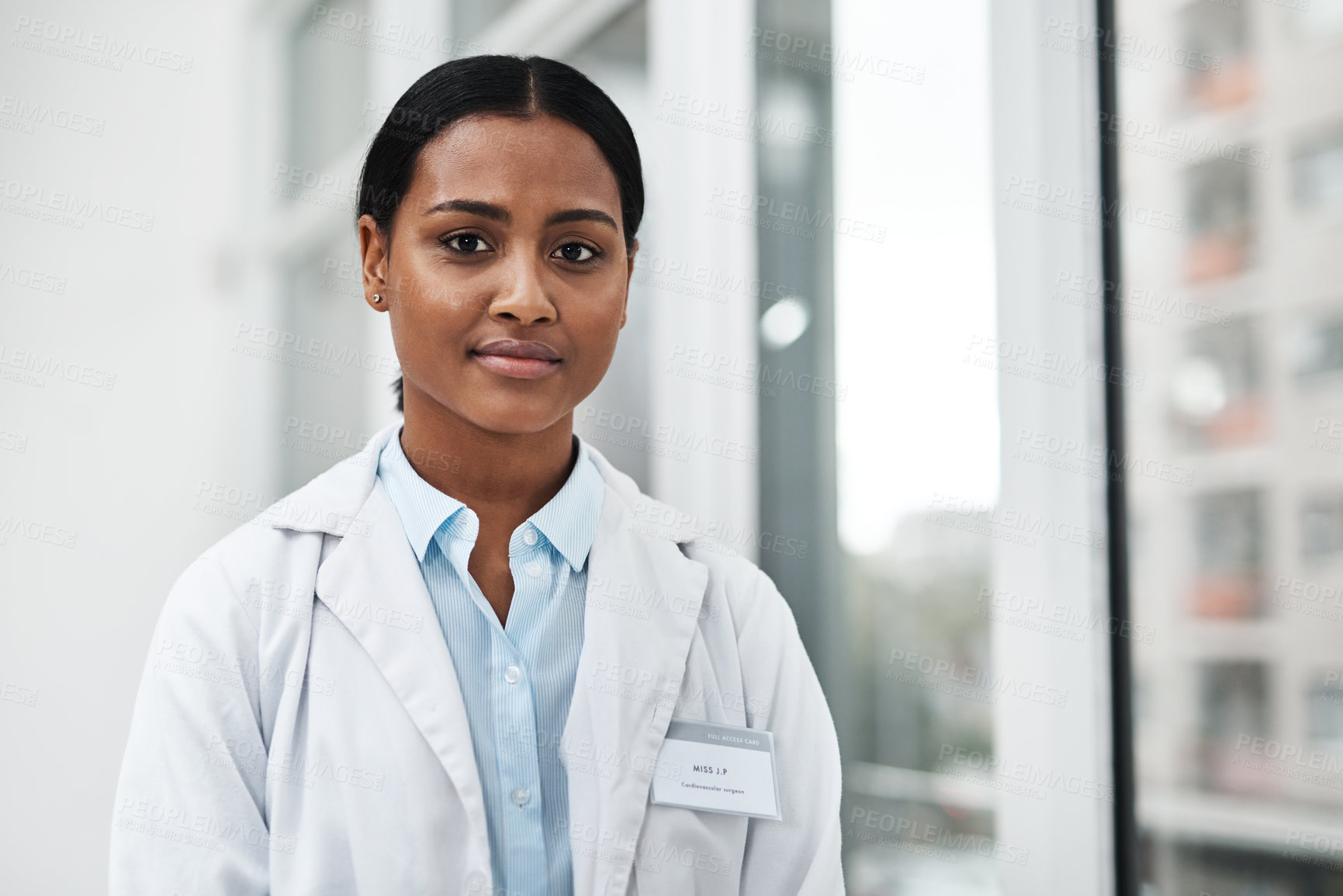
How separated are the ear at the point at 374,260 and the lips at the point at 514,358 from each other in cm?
16

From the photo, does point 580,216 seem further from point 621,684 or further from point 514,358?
point 621,684

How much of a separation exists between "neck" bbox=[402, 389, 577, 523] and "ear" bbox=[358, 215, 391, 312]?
12cm

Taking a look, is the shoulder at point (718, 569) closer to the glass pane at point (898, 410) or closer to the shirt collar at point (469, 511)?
the shirt collar at point (469, 511)

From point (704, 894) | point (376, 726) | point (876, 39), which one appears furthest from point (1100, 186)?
point (376, 726)

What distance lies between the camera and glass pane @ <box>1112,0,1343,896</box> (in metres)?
1.03

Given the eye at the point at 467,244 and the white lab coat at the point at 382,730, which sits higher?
the eye at the point at 467,244

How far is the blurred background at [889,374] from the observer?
1.10m

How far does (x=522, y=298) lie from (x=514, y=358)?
0.21ft

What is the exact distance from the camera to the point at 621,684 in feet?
3.57

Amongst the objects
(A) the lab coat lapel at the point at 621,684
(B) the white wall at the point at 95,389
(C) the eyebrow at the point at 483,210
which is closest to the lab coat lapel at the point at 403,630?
(A) the lab coat lapel at the point at 621,684

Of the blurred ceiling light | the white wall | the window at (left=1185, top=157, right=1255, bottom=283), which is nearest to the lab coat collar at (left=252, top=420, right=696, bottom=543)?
the blurred ceiling light

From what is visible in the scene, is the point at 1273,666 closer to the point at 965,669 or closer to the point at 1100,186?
the point at 965,669

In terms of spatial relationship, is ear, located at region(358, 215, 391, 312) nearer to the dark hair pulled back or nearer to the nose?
the dark hair pulled back

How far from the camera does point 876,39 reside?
156cm
